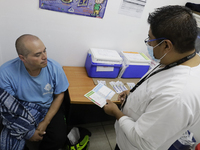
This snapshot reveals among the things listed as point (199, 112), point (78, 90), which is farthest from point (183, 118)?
point (78, 90)

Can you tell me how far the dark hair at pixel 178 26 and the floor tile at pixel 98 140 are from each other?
5.01 ft

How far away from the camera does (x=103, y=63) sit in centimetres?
155

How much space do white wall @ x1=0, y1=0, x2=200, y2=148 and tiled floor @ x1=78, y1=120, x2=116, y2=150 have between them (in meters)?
0.96

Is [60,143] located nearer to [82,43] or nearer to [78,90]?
[78,90]

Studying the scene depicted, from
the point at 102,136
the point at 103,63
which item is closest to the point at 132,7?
the point at 103,63

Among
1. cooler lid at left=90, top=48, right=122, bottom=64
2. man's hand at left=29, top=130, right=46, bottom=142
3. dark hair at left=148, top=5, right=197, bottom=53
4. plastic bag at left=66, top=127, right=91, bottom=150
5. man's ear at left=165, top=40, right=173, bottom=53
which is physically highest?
dark hair at left=148, top=5, right=197, bottom=53

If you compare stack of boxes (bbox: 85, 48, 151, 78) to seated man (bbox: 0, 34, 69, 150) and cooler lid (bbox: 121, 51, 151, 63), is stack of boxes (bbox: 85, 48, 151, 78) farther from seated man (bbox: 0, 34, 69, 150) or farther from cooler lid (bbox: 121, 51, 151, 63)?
seated man (bbox: 0, 34, 69, 150)

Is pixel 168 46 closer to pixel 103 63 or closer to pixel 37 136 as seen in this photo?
pixel 103 63

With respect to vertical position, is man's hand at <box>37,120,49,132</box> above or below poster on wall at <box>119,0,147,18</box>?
below

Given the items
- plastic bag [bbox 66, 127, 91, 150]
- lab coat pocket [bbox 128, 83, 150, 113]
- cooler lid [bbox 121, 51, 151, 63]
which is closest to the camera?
lab coat pocket [bbox 128, 83, 150, 113]

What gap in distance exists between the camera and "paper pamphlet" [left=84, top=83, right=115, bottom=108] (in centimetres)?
137

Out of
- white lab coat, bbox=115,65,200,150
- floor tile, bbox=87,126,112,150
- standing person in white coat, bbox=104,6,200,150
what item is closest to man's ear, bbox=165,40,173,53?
standing person in white coat, bbox=104,6,200,150

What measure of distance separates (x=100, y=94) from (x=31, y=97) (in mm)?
690

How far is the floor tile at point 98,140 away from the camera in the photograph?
5.55 feet
